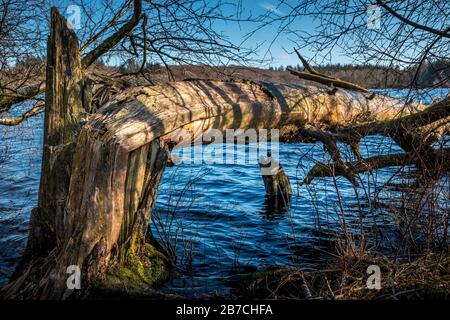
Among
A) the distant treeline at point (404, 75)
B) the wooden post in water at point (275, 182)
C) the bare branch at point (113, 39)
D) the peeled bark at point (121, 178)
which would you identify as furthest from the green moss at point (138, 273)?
the wooden post in water at point (275, 182)

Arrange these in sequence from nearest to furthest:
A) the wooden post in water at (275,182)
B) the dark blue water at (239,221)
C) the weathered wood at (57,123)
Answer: the weathered wood at (57,123)
the dark blue water at (239,221)
the wooden post in water at (275,182)

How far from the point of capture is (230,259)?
5738 mm

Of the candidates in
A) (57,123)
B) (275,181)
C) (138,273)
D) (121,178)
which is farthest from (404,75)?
(275,181)

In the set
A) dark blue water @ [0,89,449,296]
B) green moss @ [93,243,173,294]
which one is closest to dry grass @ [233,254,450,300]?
dark blue water @ [0,89,449,296]

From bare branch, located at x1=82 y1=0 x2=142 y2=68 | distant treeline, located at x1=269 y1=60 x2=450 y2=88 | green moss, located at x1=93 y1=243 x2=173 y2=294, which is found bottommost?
green moss, located at x1=93 y1=243 x2=173 y2=294

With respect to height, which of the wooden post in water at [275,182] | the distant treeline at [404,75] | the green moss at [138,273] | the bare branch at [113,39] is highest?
the bare branch at [113,39]

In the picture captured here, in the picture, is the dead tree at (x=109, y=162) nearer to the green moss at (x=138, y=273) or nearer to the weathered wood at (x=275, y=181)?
the green moss at (x=138, y=273)

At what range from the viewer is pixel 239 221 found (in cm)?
754

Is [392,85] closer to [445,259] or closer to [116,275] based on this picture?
[445,259]

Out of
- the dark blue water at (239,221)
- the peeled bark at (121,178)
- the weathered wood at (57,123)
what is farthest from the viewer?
the dark blue water at (239,221)

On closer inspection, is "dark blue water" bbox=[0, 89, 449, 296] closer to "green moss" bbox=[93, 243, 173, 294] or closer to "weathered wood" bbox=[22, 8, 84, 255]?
"green moss" bbox=[93, 243, 173, 294]

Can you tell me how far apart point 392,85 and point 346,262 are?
5.71 feet

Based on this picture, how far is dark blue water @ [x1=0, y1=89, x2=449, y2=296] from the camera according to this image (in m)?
4.78

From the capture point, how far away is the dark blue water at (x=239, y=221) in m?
4.78
